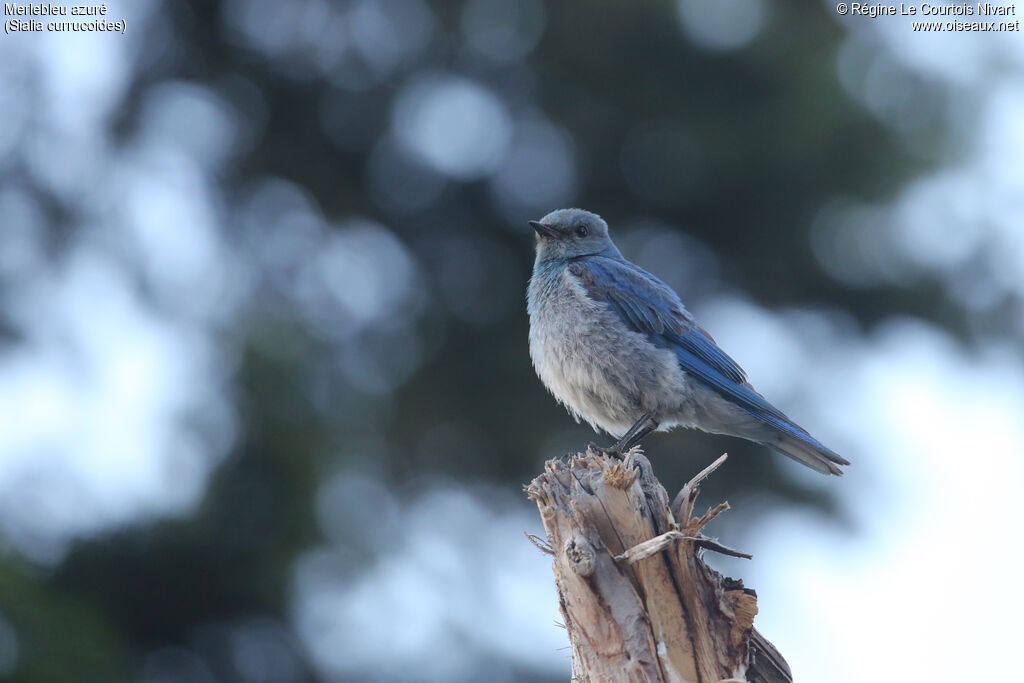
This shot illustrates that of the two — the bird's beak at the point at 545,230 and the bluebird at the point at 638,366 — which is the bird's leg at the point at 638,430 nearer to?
the bluebird at the point at 638,366

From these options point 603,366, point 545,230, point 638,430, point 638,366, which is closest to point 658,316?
point 638,366

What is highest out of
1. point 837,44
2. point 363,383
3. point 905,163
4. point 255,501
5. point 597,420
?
point 837,44

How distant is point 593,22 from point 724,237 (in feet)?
8.63

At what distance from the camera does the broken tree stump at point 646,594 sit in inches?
157

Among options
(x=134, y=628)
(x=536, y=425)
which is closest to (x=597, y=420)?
(x=536, y=425)

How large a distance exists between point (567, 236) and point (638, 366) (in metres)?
1.42

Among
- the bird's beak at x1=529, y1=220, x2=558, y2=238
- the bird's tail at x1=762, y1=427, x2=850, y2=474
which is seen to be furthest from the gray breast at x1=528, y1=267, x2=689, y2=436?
the bird's beak at x1=529, y1=220, x2=558, y2=238

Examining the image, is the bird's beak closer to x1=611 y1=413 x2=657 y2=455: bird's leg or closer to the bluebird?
the bluebird

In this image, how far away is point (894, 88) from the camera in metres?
10.6

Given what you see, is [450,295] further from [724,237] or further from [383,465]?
[724,237]

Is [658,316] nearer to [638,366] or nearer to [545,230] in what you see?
[638,366]

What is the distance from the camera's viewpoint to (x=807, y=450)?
20.8ft

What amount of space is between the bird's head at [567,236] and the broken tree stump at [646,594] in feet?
10.9

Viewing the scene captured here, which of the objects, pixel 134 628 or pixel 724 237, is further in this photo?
pixel 724 237
